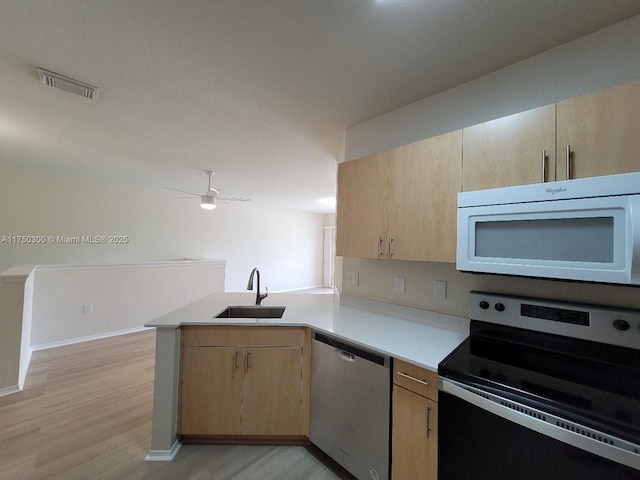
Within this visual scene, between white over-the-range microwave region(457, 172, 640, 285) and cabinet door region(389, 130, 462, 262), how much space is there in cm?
14

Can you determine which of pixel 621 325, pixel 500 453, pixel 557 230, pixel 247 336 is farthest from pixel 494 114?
pixel 247 336

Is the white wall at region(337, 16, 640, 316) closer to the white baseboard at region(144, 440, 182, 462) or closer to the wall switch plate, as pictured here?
the wall switch plate

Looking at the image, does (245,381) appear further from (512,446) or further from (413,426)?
(512,446)

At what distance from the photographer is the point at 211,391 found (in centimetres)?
176

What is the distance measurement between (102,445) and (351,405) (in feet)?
5.89

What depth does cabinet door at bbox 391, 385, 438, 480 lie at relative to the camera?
1.15 m

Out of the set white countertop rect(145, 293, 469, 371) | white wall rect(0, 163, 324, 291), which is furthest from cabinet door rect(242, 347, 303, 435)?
white wall rect(0, 163, 324, 291)

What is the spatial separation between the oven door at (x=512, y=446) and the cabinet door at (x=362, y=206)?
0.95 m

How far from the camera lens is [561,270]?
1.05m

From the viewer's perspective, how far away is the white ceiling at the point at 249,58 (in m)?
1.18

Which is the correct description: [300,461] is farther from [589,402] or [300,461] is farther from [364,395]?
[589,402]

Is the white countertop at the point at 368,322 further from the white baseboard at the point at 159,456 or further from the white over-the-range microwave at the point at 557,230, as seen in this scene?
the white baseboard at the point at 159,456

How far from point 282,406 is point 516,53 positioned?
8.38 ft

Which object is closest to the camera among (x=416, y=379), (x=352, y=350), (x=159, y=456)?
(x=416, y=379)
